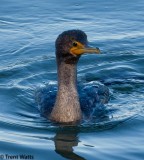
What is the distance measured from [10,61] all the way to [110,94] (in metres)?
2.71

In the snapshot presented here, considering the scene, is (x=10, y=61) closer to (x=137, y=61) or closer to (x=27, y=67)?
(x=27, y=67)

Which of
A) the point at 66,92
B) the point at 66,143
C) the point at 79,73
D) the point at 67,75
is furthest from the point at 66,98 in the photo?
the point at 79,73

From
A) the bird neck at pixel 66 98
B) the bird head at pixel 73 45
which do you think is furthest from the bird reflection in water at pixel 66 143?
the bird head at pixel 73 45

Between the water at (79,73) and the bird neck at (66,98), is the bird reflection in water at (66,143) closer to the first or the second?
the water at (79,73)

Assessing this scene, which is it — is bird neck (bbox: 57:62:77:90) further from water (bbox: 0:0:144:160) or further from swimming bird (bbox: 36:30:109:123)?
water (bbox: 0:0:144:160)

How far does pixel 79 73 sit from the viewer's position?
1449cm

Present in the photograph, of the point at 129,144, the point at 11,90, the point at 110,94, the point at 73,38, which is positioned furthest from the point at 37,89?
the point at 129,144

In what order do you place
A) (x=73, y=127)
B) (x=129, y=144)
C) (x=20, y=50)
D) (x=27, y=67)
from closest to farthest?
1. (x=129, y=144)
2. (x=73, y=127)
3. (x=27, y=67)
4. (x=20, y=50)

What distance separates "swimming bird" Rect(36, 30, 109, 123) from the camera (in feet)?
36.8

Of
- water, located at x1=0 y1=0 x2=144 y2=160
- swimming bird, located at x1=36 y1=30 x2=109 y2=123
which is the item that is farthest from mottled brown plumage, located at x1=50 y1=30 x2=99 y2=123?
water, located at x1=0 y1=0 x2=144 y2=160

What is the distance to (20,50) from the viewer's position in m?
15.6

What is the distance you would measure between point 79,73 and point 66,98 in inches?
111

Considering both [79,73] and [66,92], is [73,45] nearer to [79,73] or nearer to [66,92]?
[66,92]

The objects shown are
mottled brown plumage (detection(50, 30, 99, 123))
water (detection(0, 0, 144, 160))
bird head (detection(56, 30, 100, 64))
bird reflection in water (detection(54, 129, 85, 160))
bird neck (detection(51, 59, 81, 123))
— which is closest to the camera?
bird reflection in water (detection(54, 129, 85, 160))
